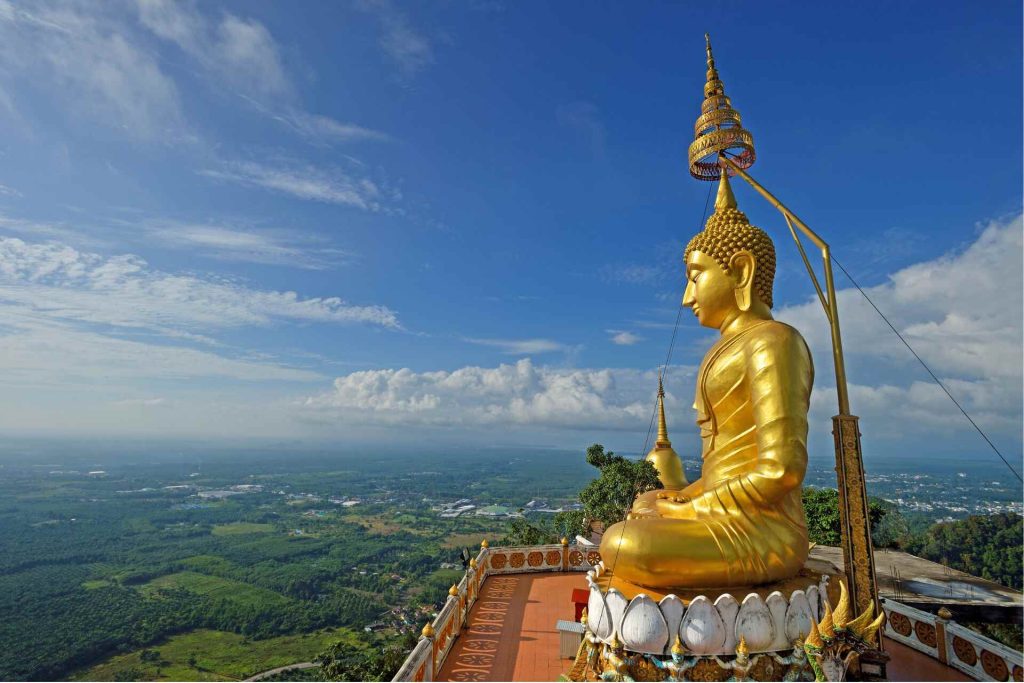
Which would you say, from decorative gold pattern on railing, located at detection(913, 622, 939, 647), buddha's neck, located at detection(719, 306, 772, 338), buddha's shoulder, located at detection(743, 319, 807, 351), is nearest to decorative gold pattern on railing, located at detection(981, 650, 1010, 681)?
decorative gold pattern on railing, located at detection(913, 622, 939, 647)

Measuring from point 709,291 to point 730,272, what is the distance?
0.44 meters

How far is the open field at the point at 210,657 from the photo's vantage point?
99.2ft

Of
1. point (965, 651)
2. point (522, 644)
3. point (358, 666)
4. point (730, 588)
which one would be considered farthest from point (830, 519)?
point (358, 666)

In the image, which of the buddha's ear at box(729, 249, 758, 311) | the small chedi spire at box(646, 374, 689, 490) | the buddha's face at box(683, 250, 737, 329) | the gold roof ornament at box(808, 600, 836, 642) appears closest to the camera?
the gold roof ornament at box(808, 600, 836, 642)

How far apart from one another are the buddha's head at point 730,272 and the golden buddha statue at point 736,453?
0.02m

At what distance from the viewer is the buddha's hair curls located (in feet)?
27.9

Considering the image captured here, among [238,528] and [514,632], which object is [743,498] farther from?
[238,528]

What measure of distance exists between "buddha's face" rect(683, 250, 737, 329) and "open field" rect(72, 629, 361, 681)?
28.3 meters

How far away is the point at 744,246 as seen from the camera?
855 cm

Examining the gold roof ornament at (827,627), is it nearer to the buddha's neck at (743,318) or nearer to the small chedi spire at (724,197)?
the buddha's neck at (743,318)

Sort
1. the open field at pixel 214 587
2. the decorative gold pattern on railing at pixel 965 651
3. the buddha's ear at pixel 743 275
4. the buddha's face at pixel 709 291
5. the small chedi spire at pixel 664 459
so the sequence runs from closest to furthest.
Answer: the decorative gold pattern on railing at pixel 965 651 < the buddha's ear at pixel 743 275 < the buddha's face at pixel 709 291 < the small chedi spire at pixel 664 459 < the open field at pixel 214 587

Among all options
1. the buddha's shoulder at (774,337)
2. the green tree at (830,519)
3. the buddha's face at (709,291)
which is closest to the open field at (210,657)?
the green tree at (830,519)

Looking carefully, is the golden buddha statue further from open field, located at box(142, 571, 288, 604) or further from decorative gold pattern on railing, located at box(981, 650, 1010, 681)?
open field, located at box(142, 571, 288, 604)

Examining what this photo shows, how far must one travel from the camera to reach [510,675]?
26.8ft
